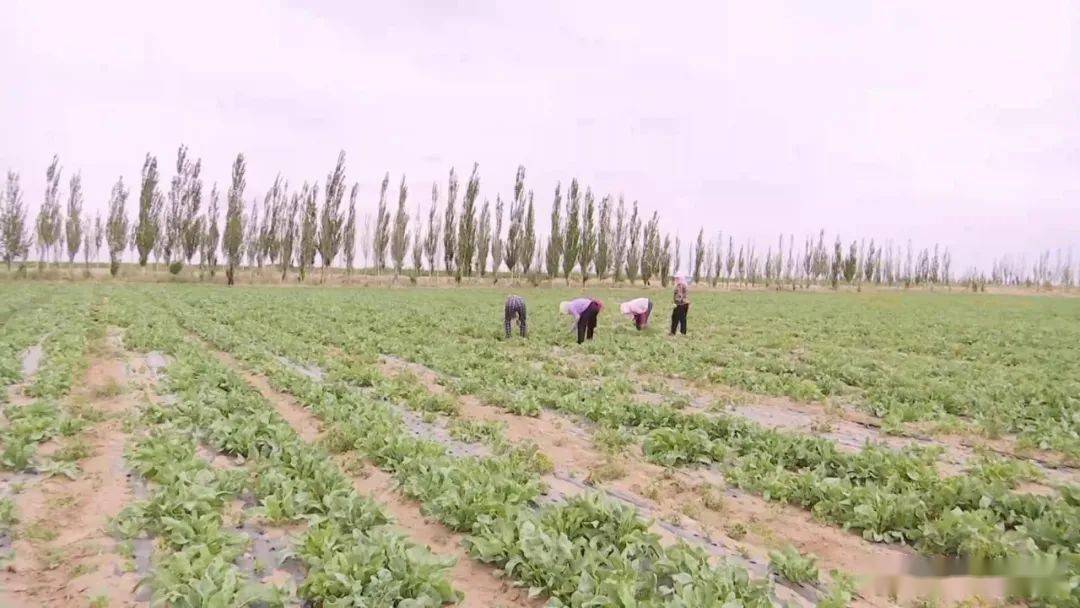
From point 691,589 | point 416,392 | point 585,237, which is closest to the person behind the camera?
point 691,589

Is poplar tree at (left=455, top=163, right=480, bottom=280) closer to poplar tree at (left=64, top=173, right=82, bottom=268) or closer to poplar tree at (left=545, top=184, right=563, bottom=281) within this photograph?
poplar tree at (left=545, top=184, right=563, bottom=281)

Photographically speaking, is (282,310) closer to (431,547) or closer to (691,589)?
(431,547)

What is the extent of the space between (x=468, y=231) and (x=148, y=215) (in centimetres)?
2965

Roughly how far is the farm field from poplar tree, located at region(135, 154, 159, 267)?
1839 inches

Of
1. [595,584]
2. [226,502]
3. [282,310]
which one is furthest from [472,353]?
[282,310]

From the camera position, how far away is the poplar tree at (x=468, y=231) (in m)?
58.4

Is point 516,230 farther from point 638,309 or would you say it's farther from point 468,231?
point 638,309

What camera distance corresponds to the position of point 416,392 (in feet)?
28.6

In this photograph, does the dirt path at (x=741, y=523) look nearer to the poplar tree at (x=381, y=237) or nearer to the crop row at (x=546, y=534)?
the crop row at (x=546, y=534)

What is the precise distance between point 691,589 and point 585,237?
63.3 meters

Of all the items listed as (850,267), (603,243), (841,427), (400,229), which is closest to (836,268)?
(850,267)

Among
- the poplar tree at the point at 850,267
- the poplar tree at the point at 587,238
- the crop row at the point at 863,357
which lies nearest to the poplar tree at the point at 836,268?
the poplar tree at the point at 850,267

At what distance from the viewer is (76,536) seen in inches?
165

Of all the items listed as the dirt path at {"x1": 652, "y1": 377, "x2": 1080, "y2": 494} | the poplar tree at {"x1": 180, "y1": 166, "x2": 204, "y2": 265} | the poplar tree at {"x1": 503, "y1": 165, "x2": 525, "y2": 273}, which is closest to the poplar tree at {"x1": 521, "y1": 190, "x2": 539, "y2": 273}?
the poplar tree at {"x1": 503, "y1": 165, "x2": 525, "y2": 273}
